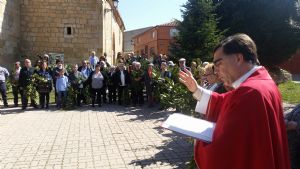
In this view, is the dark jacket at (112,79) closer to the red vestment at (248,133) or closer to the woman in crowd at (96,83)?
the woman in crowd at (96,83)

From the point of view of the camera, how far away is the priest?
7.29 feet

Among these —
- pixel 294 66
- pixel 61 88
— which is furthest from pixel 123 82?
pixel 294 66

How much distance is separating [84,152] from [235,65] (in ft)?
16.7

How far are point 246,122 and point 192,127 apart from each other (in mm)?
431

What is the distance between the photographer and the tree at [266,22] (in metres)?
21.6

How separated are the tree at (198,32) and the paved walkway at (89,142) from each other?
5.34 metres

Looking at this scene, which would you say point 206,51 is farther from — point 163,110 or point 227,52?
point 227,52

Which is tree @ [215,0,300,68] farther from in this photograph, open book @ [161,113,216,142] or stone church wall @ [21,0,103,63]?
open book @ [161,113,216,142]

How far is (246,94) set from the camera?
2240mm

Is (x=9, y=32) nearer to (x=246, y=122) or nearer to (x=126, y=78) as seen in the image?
(x=126, y=78)

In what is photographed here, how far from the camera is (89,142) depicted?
25.6 ft

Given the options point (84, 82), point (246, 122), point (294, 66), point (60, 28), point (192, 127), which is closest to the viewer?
point (246, 122)

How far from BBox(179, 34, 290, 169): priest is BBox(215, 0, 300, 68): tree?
64.5ft

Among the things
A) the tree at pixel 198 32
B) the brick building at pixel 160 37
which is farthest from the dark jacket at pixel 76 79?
the brick building at pixel 160 37
